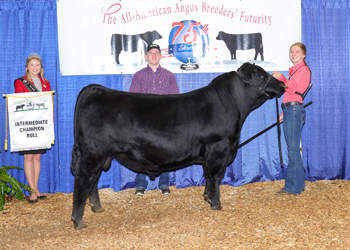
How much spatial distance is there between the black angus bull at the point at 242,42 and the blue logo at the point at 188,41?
259mm

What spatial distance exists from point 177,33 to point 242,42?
1023mm

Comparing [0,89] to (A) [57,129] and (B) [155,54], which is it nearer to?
(A) [57,129]

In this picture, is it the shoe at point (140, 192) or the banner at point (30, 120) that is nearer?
the banner at point (30, 120)

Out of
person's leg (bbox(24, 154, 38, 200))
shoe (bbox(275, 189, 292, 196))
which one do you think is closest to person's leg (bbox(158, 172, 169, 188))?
shoe (bbox(275, 189, 292, 196))

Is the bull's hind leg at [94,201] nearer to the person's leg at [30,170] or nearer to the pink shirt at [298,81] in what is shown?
the person's leg at [30,170]

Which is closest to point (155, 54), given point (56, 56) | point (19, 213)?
point (56, 56)

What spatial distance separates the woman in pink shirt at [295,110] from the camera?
4074mm

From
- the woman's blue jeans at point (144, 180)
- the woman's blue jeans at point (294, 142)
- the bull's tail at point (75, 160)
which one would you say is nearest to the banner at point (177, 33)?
the woman's blue jeans at point (294, 142)

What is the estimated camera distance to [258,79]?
377 centimetres

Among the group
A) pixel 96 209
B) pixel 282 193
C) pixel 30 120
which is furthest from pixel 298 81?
pixel 30 120

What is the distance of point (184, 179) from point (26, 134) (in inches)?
95.7

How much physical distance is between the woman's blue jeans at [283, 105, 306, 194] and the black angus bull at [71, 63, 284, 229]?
56cm

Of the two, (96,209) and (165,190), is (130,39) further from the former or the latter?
(96,209)

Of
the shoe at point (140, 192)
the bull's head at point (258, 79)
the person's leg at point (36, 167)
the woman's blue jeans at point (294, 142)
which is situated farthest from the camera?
the shoe at point (140, 192)
